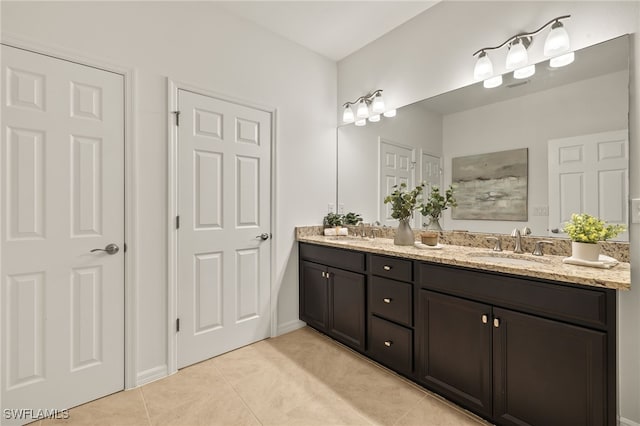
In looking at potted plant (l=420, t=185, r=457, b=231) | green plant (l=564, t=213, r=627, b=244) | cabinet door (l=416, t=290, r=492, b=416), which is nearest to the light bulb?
potted plant (l=420, t=185, r=457, b=231)

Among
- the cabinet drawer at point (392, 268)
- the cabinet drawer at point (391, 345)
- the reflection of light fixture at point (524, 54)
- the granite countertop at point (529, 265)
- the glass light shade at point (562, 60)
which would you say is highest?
the reflection of light fixture at point (524, 54)

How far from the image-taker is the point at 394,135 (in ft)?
8.90

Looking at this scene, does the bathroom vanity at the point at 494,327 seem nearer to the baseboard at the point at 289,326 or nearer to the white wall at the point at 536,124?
the white wall at the point at 536,124

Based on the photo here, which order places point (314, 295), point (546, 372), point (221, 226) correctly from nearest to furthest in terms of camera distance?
point (546, 372)
point (221, 226)
point (314, 295)

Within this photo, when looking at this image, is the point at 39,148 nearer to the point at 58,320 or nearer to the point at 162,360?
the point at 58,320

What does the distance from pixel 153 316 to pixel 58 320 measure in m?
0.49

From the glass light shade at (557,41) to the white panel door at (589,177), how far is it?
510mm

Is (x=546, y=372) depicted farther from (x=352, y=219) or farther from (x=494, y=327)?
(x=352, y=219)

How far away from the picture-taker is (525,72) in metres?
1.88

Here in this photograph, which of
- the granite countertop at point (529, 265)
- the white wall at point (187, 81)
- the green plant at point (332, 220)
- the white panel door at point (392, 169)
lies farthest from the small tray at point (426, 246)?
the white wall at point (187, 81)

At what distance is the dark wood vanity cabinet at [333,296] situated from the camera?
2.26 meters

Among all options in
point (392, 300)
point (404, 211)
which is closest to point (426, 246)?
point (404, 211)

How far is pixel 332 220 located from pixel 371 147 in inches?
32.6

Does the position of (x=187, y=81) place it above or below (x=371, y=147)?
above
